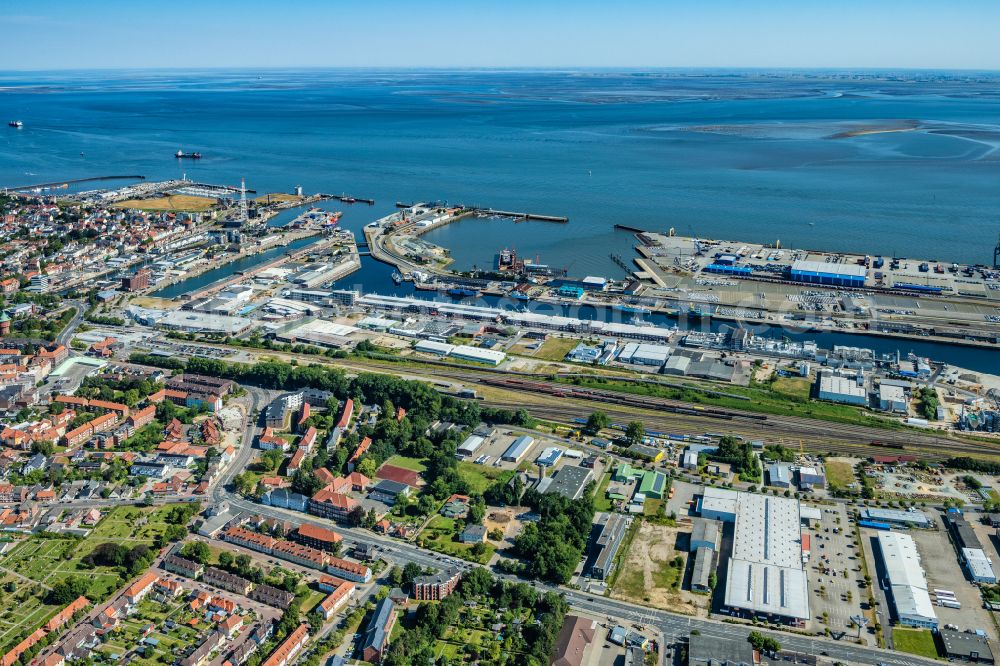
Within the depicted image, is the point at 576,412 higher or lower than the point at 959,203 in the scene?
lower

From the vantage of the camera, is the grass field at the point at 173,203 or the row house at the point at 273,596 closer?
the row house at the point at 273,596

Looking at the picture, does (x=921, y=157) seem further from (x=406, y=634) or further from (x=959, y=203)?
(x=406, y=634)

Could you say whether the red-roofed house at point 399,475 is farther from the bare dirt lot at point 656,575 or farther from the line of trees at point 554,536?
the bare dirt lot at point 656,575

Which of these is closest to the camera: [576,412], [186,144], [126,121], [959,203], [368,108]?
[576,412]

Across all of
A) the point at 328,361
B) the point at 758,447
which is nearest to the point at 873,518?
the point at 758,447

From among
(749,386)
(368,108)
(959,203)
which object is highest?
(368,108)

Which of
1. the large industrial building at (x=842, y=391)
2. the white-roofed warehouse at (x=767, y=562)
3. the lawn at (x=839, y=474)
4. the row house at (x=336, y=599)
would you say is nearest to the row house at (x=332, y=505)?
the row house at (x=336, y=599)
